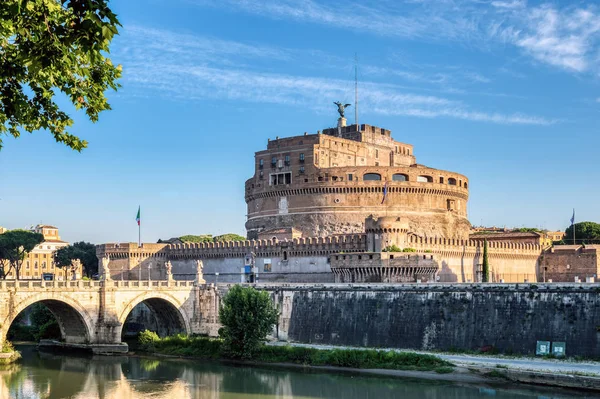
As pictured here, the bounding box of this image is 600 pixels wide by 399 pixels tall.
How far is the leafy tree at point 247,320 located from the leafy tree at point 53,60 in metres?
27.6

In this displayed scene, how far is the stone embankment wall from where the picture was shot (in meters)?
32.9

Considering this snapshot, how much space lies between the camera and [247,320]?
38.6 metres

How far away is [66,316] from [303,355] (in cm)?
1529

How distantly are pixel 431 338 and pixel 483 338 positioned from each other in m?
2.67

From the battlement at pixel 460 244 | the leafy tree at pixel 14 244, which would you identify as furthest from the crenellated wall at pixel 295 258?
the leafy tree at pixel 14 244

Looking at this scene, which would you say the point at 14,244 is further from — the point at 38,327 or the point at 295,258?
the point at 295,258

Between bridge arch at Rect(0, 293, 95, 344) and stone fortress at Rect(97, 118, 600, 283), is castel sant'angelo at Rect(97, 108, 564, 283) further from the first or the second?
bridge arch at Rect(0, 293, 95, 344)

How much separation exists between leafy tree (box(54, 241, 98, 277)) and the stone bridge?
27.9 meters

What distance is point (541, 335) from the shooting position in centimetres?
3322

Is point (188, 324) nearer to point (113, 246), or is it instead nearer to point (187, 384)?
point (187, 384)

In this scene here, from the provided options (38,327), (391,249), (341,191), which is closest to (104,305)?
(38,327)

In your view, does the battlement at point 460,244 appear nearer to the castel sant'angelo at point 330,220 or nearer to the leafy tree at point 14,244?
the castel sant'angelo at point 330,220

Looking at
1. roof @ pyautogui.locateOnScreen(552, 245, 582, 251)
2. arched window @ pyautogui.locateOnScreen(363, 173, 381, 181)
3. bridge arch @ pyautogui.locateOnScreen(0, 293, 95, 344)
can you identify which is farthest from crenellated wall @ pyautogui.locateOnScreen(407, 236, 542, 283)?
bridge arch @ pyautogui.locateOnScreen(0, 293, 95, 344)

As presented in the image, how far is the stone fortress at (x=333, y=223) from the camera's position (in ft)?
170
